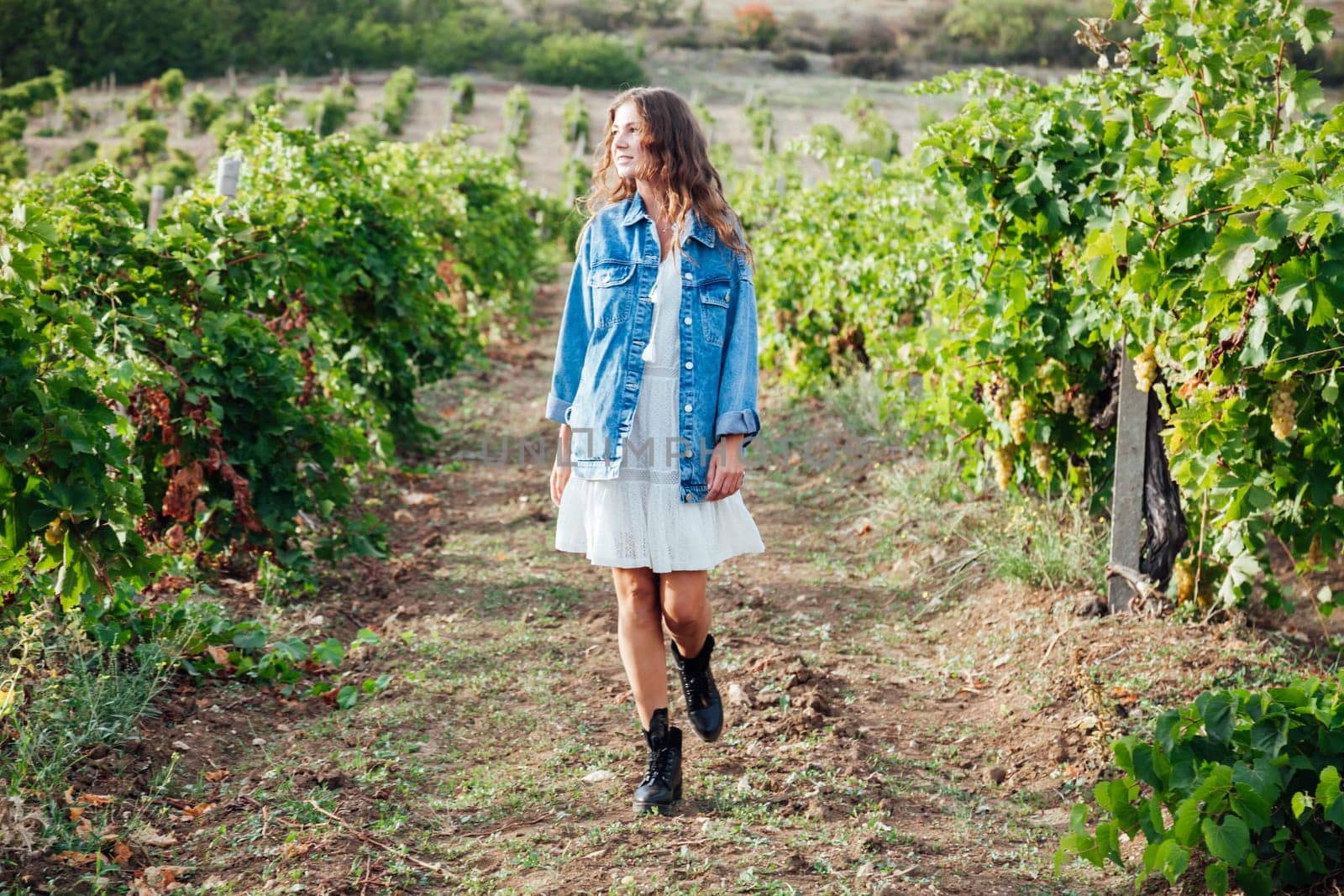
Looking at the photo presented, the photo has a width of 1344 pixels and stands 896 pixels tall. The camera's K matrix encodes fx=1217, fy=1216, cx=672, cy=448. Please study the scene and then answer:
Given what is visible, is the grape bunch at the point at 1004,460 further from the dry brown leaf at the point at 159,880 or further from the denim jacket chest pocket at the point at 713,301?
the dry brown leaf at the point at 159,880

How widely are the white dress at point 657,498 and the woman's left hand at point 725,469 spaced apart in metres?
0.05

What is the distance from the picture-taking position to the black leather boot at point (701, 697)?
3000 millimetres

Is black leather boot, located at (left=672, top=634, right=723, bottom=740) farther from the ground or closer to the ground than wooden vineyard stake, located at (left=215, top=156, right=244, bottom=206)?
closer to the ground

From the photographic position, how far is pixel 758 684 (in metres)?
3.76

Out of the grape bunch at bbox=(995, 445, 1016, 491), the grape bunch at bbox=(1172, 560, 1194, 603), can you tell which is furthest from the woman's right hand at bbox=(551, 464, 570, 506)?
the grape bunch at bbox=(1172, 560, 1194, 603)

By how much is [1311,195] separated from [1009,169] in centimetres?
Answer: 132

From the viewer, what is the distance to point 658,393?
9.13 ft

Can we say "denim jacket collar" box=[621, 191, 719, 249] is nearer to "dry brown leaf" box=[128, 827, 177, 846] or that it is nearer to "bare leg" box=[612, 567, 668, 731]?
"bare leg" box=[612, 567, 668, 731]

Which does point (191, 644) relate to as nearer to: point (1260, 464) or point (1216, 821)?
point (1216, 821)

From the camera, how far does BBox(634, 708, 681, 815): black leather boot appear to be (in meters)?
2.88

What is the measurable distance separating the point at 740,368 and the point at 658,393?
0.20 metres

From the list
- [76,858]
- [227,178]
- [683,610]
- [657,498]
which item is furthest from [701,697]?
[227,178]

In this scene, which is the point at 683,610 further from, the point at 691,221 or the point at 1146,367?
the point at 1146,367

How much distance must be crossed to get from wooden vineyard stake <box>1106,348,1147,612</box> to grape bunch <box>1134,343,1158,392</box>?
248 mm
